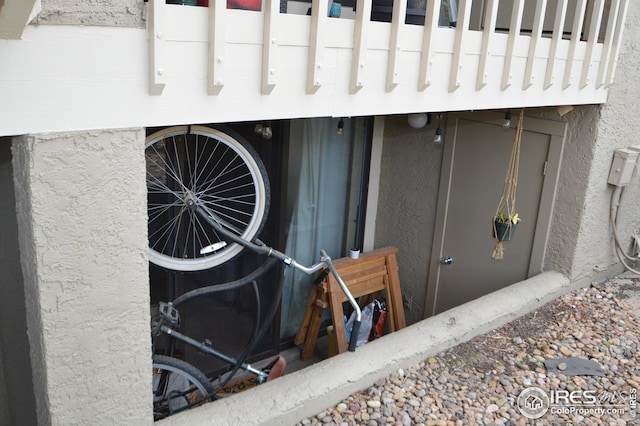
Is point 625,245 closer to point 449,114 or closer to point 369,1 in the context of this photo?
point 449,114

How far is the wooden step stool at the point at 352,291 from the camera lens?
4.53 m

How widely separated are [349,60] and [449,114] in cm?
260

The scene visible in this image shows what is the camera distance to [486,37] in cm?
305

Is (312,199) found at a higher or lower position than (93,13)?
lower

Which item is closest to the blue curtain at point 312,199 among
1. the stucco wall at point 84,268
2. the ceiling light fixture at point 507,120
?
the ceiling light fixture at point 507,120

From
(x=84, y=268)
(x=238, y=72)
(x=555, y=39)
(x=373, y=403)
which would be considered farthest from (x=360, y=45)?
(x=373, y=403)

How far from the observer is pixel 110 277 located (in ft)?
6.91

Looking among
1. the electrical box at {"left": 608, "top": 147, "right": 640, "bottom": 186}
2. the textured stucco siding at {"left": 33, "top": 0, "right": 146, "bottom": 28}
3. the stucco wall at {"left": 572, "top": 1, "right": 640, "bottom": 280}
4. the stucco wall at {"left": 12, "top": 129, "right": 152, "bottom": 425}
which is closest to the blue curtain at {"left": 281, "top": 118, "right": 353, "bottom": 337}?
the stucco wall at {"left": 572, "top": 1, "right": 640, "bottom": 280}

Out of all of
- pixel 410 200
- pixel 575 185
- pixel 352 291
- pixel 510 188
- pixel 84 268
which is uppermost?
pixel 84 268

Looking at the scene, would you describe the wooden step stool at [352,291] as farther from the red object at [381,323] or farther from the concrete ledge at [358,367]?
the concrete ledge at [358,367]

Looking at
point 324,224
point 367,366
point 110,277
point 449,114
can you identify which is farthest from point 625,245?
point 110,277

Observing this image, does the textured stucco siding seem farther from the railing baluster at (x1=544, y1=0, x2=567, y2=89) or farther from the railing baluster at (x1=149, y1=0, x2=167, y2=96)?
the railing baluster at (x1=544, y1=0, x2=567, y2=89)

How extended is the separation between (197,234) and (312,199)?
121 cm

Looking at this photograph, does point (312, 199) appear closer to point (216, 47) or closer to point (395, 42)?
point (395, 42)
